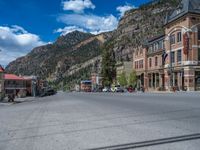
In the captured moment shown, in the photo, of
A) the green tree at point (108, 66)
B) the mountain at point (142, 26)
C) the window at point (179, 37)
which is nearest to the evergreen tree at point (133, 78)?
the green tree at point (108, 66)

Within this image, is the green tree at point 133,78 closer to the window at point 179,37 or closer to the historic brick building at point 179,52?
the historic brick building at point 179,52

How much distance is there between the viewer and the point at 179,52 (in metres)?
63.5

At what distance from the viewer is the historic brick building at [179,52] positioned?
2344 inches

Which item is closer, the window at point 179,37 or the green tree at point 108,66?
the window at point 179,37

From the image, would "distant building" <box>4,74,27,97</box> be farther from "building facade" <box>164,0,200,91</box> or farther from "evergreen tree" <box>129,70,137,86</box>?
"building facade" <box>164,0,200,91</box>

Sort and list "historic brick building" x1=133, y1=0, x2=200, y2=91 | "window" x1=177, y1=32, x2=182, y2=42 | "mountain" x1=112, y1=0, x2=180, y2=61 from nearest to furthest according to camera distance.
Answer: "historic brick building" x1=133, y1=0, x2=200, y2=91, "window" x1=177, y1=32, x2=182, y2=42, "mountain" x1=112, y1=0, x2=180, y2=61

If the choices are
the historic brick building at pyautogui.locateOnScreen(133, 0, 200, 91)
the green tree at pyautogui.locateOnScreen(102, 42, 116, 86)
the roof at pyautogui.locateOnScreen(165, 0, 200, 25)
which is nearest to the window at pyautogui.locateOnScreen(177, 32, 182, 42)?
the historic brick building at pyautogui.locateOnScreen(133, 0, 200, 91)

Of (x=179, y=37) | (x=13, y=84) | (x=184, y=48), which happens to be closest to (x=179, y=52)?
(x=179, y=37)

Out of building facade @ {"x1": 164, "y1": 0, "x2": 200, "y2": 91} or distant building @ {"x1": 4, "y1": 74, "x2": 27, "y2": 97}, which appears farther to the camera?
distant building @ {"x1": 4, "y1": 74, "x2": 27, "y2": 97}

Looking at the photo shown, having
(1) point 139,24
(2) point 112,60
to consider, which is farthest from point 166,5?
(2) point 112,60

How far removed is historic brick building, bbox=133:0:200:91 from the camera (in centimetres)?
5953

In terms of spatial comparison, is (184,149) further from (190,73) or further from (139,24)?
(139,24)

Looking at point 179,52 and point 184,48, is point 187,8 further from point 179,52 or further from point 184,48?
point 179,52

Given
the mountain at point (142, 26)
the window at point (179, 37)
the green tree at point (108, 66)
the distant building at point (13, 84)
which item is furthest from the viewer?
the mountain at point (142, 26)
